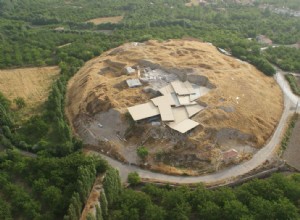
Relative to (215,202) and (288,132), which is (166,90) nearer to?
(288,132)

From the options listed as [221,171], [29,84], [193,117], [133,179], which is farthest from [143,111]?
[29,84]

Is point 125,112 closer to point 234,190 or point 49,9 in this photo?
point 234,190

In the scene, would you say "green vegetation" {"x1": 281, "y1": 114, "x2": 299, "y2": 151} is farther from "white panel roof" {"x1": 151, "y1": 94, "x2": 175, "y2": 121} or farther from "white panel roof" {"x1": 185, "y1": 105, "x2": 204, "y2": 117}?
"white panel roof" {"x1": 151, "y1": 94, "x2": 175, "y2": 121}

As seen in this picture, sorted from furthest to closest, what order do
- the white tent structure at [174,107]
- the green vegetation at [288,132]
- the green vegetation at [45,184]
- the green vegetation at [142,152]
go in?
1. the green vegetation at [288,132]
2. the white tent structure at [174,107]
3. the green vegetation at [142,152]
4. the green vegetation at [45,184]

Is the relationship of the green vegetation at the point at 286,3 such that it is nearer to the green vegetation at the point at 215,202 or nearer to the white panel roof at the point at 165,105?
the white panel roof at the point at 165,105

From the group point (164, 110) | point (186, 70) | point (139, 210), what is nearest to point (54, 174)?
point (139, 210)

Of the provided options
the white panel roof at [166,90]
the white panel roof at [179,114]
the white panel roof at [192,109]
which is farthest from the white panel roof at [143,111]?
the white panel roof at [192,109]
